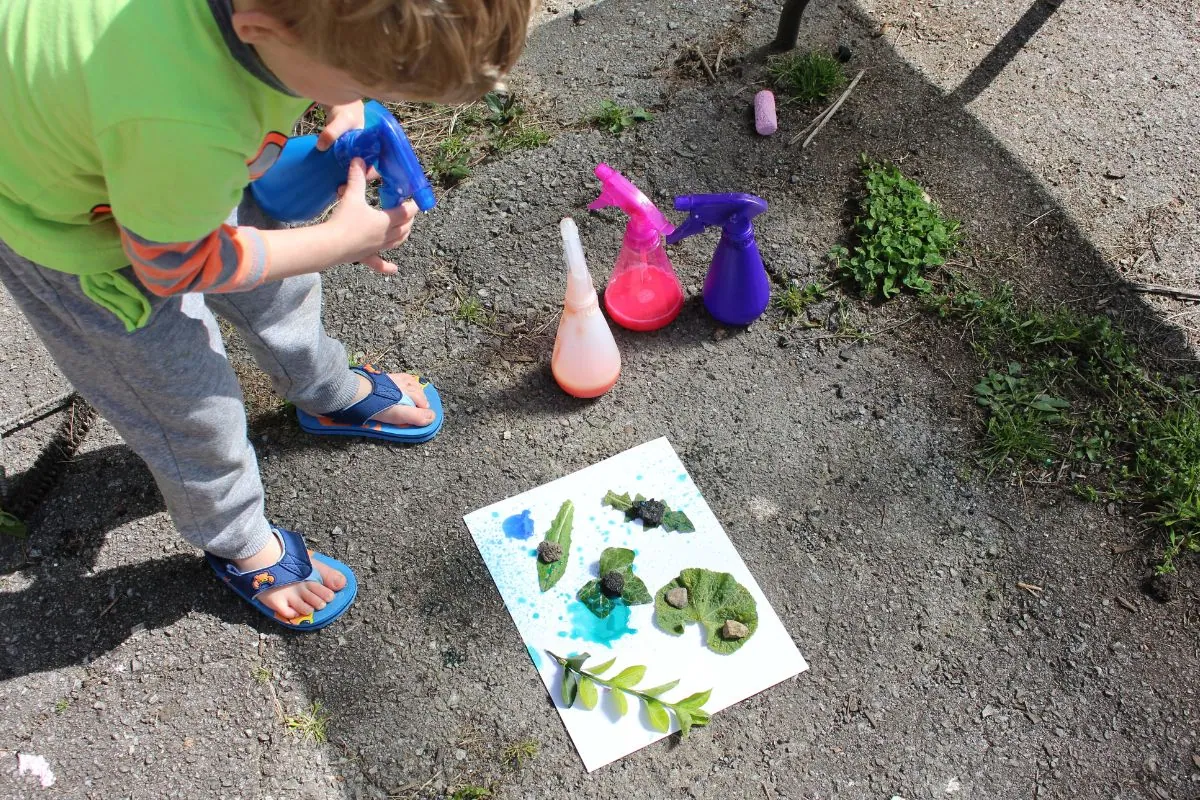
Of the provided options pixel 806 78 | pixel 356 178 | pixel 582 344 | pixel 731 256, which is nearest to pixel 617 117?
pixel 806 78

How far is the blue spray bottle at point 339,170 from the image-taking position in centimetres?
117

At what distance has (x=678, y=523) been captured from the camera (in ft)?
5.20

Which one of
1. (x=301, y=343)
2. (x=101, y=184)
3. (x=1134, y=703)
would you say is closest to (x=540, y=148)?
(x=301, y=343)

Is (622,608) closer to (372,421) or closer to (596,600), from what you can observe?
(596,600)

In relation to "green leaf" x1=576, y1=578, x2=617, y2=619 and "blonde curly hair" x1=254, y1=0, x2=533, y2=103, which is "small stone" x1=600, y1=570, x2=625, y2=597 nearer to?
"green leaf" x1=576, y1=578, x2=617, y2=619

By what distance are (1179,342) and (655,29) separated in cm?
145

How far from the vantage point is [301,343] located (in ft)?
4.62

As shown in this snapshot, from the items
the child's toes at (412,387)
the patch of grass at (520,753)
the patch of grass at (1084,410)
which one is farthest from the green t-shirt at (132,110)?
the patch of grass at (1084,410)

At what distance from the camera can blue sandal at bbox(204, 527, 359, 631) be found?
1424 millimetres

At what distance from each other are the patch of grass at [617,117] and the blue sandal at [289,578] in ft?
3.98

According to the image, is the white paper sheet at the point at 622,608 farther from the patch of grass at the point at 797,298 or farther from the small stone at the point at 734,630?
the patch of grass at the point at 797,298

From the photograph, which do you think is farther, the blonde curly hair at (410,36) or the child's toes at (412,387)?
the child's toes at (412,387)

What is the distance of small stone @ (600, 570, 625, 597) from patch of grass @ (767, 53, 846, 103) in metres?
1.30

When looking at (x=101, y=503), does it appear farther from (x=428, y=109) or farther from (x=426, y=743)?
(x=428, y=109)
